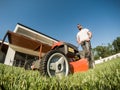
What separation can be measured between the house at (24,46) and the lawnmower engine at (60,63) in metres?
0.90

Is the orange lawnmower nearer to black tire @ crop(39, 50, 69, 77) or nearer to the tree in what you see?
black tire @ crop(39, 50, 69, 77)

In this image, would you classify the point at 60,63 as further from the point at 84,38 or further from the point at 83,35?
the point at 83,35

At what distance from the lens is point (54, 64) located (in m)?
3.21

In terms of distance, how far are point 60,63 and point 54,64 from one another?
17cm

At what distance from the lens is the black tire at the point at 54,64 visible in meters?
2.94

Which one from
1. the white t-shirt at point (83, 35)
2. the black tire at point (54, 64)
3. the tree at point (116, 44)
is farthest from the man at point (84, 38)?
the tree at point (116, 44)

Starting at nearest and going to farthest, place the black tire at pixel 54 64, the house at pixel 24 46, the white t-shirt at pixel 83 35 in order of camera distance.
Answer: the black tire at pixel 54 64
the house at pixel 24 46
the white t-shirt at pixel 83 35

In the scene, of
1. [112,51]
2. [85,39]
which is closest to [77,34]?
[85,39]

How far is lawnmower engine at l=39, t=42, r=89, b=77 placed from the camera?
2977 millimetres

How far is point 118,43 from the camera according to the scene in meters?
65.6

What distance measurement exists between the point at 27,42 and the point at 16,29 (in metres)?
8.89

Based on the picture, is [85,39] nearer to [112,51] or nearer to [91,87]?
[91,87]

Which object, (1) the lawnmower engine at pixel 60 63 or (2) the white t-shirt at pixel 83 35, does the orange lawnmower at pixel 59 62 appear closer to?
(1) the lawnmower engine at pixel 60 63

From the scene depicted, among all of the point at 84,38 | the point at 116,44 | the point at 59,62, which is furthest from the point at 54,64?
the point at 116,44
